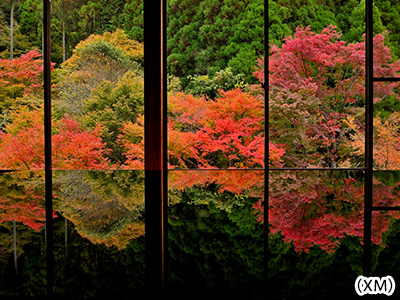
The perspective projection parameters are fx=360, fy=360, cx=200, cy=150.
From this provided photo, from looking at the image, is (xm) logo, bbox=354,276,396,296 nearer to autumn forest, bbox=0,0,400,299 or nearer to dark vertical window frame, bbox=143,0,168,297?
autumn forest, bbox=0,0,400,299

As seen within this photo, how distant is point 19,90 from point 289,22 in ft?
16.2

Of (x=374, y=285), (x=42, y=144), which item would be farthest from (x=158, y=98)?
(x=42, y=144)

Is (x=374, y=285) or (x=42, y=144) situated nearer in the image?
(x=374, y=285)

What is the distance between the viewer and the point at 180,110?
596 centimetres

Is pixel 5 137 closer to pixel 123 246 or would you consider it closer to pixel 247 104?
pixel 247 104

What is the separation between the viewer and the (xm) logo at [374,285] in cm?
97

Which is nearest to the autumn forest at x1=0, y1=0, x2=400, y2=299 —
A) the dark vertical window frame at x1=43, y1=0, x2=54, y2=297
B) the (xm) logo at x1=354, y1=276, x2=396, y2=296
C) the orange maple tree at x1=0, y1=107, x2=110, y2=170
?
the orange maple tree at x1=0, y1=107, x2=110, y2=170

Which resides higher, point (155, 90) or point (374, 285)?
point (155, 90)

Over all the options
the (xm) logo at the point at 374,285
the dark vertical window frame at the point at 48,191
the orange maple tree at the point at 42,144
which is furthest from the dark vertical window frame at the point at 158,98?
the orange maple tree at the point at 42,144

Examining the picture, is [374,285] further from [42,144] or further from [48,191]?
[42,144]

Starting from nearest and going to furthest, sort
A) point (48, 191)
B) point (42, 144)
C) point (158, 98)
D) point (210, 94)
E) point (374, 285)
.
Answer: point (374, 285) → point (48, 191) → point (158, 98) → point (42, 144) → point (210, 94)

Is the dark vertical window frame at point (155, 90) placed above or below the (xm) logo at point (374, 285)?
above

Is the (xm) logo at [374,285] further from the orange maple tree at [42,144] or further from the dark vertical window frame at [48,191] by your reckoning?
the orange maple tree at [42,144]

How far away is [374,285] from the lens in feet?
3.30
